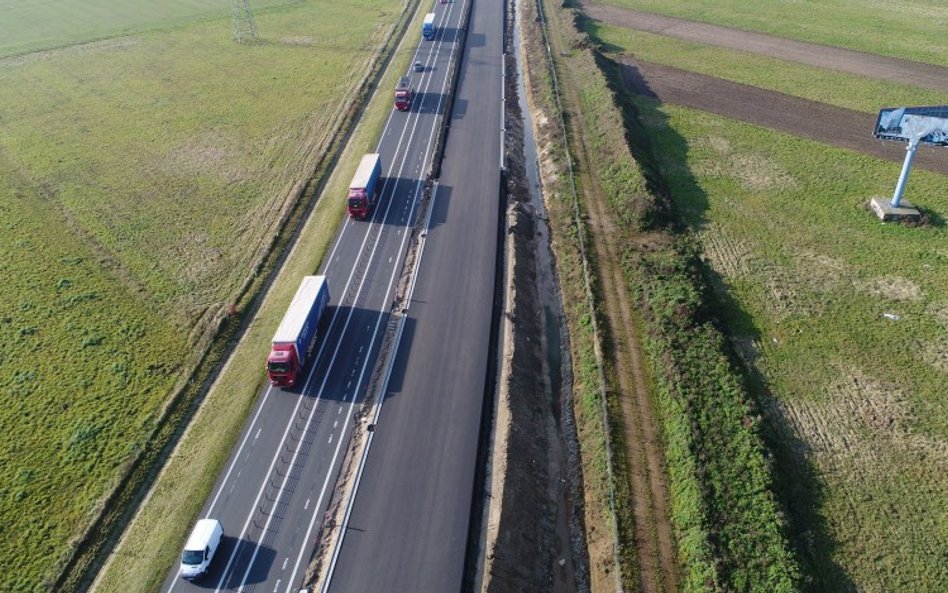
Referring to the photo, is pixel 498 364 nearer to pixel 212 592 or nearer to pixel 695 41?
pixel 212 592

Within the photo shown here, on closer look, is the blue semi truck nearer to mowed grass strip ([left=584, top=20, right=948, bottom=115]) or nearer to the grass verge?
mowed grass strip ([left=584, top=20, right=948, bottom=115])

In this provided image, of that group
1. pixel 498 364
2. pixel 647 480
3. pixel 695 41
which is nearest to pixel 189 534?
pixel 498 364

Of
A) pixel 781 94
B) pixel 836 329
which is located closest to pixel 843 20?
pixel 781 94

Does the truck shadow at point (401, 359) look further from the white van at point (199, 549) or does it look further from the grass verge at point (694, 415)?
the white van at point (199, 549)

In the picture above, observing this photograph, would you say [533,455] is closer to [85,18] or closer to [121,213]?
[121,213]

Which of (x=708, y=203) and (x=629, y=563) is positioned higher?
(x=708, y=203)

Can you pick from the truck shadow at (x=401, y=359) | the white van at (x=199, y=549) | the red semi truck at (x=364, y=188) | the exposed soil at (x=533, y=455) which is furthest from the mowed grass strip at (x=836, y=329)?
the white van at (x=199, y=549)

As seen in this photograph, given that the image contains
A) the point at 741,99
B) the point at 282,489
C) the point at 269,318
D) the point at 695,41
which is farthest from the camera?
the point at 695,41
